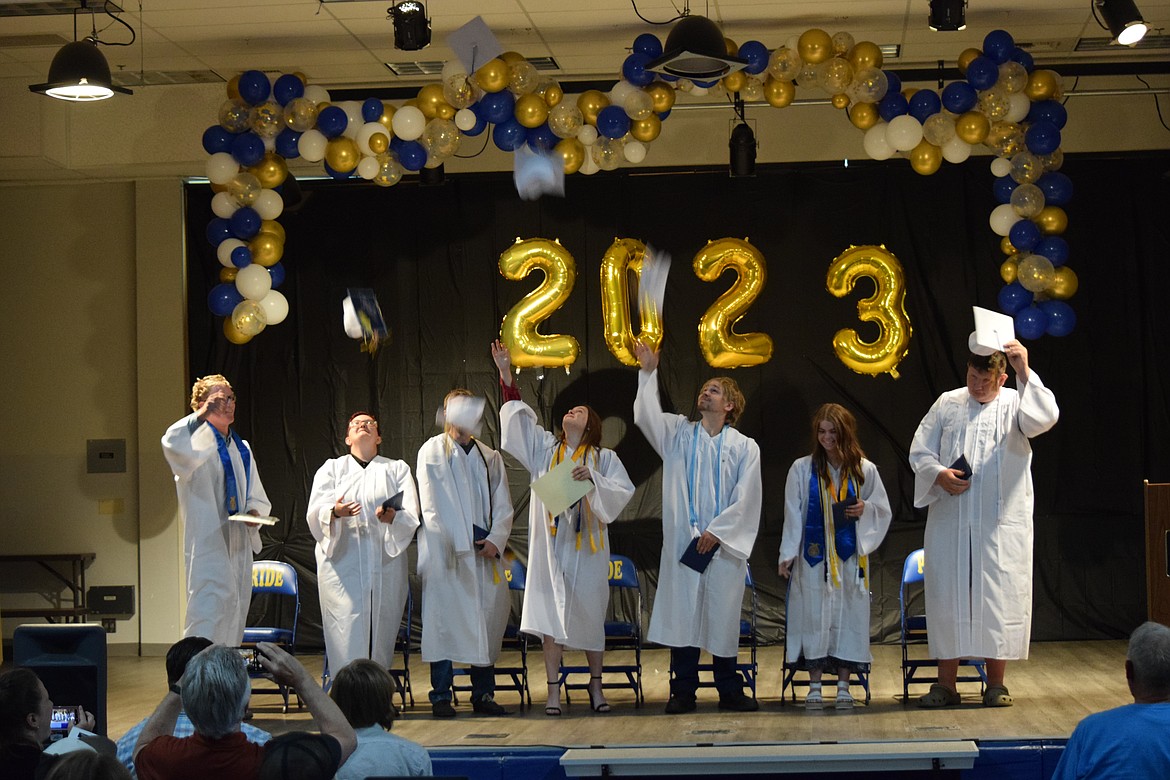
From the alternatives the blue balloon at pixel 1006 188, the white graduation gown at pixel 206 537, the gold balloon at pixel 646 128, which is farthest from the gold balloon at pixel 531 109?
the blue balloon at pixel 1006 188

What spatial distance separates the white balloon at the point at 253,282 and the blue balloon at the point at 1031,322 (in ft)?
14.9

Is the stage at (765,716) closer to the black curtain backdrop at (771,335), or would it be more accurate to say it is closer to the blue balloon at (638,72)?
the black curtain backdrop at (771,335)

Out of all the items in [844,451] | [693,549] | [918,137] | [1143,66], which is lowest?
[693,549]

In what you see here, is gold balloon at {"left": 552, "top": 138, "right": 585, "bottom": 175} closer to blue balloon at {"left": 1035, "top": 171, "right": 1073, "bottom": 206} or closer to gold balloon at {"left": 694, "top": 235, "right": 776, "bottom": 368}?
gold balloon at {"left": 694, "top": 235, "right": 776, "bottom": 368}

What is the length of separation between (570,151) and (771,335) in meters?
2.52

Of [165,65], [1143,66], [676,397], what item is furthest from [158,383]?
[1143,66]

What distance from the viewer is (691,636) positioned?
7.34 metres

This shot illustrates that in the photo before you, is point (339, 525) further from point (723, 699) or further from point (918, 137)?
point (918, 137)

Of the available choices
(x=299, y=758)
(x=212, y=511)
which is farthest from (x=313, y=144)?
(x=299, y=758)

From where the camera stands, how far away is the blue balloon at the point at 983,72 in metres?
7.84

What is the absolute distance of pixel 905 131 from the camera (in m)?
8.08

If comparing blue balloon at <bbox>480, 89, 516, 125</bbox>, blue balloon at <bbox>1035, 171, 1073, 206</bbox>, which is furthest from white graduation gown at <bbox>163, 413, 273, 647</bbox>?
blue balloon at <bbox>1035, 171, 1073, 206</bbox>

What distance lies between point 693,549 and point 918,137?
278cm

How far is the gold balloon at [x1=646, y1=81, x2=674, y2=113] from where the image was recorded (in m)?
7.96
